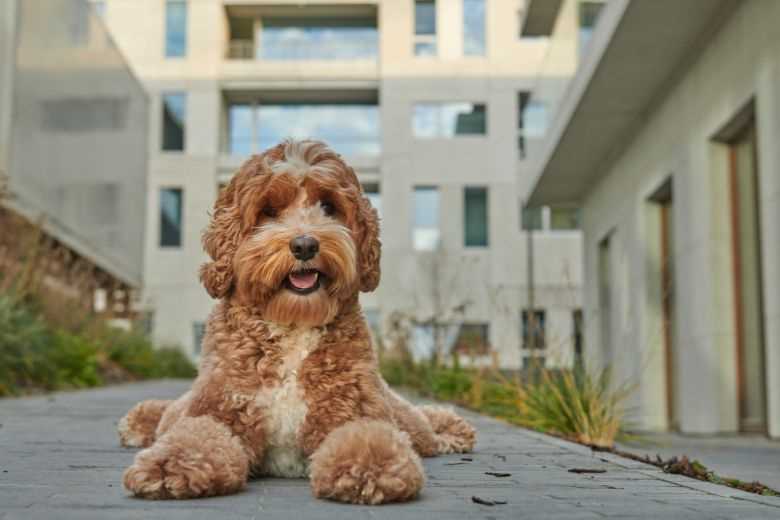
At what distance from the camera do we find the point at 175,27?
98.8ft

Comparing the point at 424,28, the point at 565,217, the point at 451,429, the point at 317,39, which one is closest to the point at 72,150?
the point at 565,217

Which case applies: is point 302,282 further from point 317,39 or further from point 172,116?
point 317,39

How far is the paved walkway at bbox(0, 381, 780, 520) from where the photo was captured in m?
2.86

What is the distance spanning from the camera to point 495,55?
29500 millimetres

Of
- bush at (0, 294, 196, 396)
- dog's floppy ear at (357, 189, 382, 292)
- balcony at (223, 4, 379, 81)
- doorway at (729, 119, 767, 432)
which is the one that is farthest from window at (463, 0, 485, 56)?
dog's floppy ear at (357, 189, 382, 292)

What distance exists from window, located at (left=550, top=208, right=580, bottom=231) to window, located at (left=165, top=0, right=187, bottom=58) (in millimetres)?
13489

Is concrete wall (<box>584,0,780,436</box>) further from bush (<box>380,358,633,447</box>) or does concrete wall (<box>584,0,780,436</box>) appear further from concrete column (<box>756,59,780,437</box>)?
bush (<box>380,358,633,447</box>)

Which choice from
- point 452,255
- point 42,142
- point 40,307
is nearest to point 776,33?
point 40,307

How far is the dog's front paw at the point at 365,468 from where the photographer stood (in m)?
2.99

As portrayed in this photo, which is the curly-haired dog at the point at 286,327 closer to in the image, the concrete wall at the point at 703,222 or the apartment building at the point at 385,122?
the concrete wall at the point at 703,222

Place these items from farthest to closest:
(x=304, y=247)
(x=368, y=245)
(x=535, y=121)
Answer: (x=535, y=121) < (x=368, y=245) < (x=304, y=247)

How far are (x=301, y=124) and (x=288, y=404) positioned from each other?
28098mm

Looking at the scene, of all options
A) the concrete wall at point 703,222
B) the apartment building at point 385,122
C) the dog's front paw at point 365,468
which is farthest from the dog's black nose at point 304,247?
the apartment building at point 385,122

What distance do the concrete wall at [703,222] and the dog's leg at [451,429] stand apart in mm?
3131
